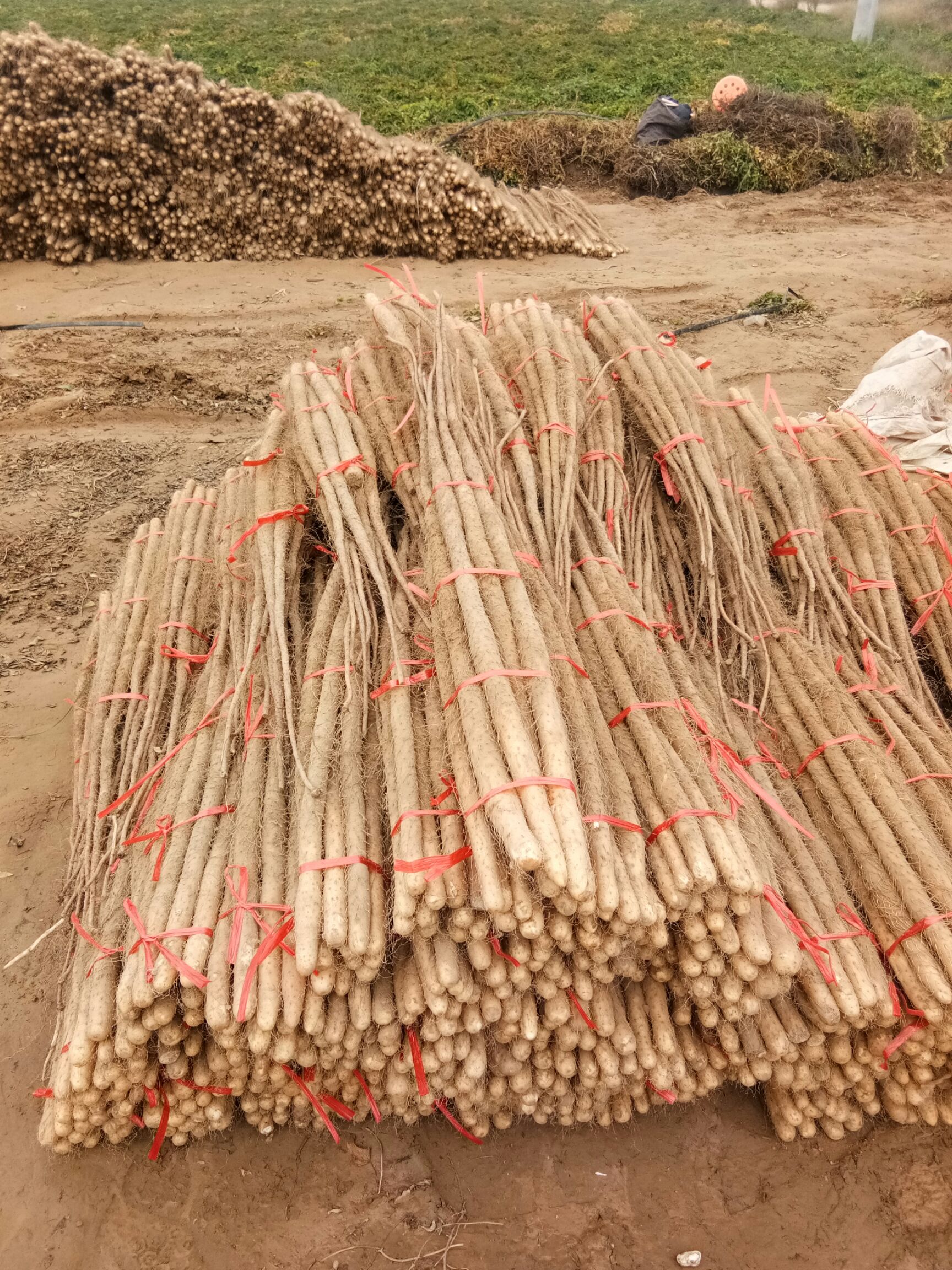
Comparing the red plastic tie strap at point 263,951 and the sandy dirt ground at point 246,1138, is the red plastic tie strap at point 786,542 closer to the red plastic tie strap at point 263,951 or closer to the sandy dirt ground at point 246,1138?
the sandy dirt ground at point 246,1138

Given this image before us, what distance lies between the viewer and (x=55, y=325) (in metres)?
9.02

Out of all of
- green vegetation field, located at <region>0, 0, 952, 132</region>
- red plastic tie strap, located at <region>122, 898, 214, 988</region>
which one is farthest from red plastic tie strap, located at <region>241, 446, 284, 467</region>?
green vegetation field, located at <region>0, 0, 952, 132</region>

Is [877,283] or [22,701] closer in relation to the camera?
[22,701]

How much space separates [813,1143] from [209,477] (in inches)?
234

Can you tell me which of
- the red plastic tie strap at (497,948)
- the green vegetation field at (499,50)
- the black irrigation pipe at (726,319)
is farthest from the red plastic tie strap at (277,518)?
the green vegetation field at (499,50)

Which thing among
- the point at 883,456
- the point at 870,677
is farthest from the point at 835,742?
the point at 883,456

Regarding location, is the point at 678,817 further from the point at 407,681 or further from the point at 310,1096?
the point at 310,1096

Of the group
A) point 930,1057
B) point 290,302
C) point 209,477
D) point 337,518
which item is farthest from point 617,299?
point 290,302

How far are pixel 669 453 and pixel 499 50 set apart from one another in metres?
23.6

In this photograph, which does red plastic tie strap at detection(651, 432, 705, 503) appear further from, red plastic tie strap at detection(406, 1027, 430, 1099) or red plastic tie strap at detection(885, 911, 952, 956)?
red plastic tie strap at detection(406, 1027, 430, 1099)

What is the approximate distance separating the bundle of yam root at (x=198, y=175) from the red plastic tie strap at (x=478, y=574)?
364 inches

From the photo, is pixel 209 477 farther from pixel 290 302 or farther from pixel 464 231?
pixel 464 231

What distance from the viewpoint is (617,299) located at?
16.3 ft

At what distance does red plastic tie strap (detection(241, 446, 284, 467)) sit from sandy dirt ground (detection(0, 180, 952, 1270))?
195 centimetres
